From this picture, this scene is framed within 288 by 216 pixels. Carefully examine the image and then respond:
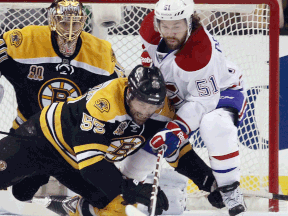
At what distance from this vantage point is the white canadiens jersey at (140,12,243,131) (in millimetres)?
2107

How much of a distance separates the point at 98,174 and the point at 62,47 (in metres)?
0.80

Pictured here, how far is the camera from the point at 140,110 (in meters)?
1.96

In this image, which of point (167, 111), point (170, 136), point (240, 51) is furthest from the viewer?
point (240, 51)

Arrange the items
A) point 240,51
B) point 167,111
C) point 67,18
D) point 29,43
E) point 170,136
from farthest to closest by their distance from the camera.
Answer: point 240,51 < point 29,43 < point 67,18 < point 167,111 < point 170,136

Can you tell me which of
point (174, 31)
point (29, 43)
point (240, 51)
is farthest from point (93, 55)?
point (240, 51)

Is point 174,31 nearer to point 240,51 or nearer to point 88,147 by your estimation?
point 88,147

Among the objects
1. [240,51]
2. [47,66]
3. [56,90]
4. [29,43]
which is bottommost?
[240,51]

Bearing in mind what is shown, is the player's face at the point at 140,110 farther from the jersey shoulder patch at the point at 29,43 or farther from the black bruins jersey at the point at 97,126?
the jersey shoulder patch at the point at 29,43

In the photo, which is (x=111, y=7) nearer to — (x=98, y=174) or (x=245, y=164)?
(x=98, y=174)

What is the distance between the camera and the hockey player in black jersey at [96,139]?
194cm

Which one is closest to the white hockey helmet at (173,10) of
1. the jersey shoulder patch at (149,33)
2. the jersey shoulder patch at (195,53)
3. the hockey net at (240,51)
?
the jersey shoulder patch at (195,53)

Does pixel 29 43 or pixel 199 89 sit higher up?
pixel 29 43

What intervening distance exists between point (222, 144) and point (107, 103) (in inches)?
22.3

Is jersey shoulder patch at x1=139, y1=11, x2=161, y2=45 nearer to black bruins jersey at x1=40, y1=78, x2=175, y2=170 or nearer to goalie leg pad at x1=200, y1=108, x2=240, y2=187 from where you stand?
black bruins jersey at x1=40, y1=78, x2=175, y2=170
